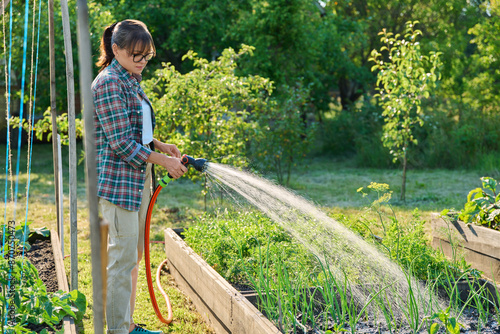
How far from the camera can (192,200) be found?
7.25 metres

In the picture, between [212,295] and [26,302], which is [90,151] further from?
[212,295]

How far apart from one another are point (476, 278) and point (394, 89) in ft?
13.9

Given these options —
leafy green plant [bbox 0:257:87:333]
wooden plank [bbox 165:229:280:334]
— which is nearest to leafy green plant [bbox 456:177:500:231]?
wooden plank [bbox 165:229:280:334]

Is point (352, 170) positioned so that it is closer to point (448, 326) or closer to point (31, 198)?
point (31, 198)

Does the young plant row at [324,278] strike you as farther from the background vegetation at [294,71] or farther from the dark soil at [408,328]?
the background vegetation at [294,71]

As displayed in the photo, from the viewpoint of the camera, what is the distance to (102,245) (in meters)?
0.95

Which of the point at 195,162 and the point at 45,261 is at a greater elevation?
the point at 195,162

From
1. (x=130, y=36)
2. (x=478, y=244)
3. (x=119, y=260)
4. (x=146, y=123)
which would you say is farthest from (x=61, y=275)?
(x=478, y=244)

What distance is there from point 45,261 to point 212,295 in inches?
58.9

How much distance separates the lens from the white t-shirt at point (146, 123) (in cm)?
250

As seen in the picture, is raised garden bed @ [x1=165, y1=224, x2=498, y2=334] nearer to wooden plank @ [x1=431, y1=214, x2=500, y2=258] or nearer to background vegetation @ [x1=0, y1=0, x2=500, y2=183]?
wooden plank @ [x1=431, y1=214, x2=500, y2=258]

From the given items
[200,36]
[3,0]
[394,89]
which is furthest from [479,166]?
[3,0]

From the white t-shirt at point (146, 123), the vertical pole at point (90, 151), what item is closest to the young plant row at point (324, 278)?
the white t-shirt at point (146, 123)

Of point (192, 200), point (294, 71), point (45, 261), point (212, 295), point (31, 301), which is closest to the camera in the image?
point (31, 301)
